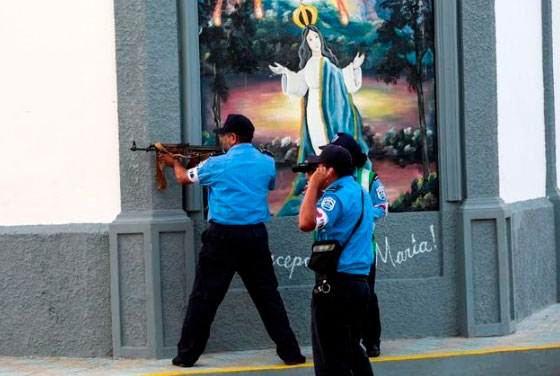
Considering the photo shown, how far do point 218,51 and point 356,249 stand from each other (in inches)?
109

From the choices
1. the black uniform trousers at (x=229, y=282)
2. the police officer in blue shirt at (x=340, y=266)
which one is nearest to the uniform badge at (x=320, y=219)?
the police officer in blue shirt at (x=340, y=266)

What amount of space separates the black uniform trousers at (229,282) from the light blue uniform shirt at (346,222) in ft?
4.17

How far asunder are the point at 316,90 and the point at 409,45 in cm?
97

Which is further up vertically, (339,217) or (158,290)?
(339,217)

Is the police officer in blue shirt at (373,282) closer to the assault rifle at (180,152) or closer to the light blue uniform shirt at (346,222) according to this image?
the assault rifle at (180,152)

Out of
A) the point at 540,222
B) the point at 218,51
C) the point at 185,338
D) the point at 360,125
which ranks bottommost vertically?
the point at 185,338

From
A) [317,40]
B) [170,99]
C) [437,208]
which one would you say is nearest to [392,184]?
[437,208]

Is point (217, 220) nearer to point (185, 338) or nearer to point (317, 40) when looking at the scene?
point (185, 338)

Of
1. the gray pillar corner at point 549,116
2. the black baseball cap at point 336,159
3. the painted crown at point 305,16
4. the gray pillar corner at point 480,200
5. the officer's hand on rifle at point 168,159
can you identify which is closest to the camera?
the black baseball cap at point 336,159

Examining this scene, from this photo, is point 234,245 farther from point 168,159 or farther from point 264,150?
point 264,150

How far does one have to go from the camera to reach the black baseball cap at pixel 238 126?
8027mm

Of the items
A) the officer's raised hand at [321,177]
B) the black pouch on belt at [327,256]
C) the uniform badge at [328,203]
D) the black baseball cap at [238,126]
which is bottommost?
the black pouch on belt at [327,256]

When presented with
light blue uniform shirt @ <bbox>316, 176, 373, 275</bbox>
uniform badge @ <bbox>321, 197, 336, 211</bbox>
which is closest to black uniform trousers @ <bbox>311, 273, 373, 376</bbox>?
light blue uniform shirt @ <bbox>316, 176, 373, 275</bbox>

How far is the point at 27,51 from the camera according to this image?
8617 millimetres
